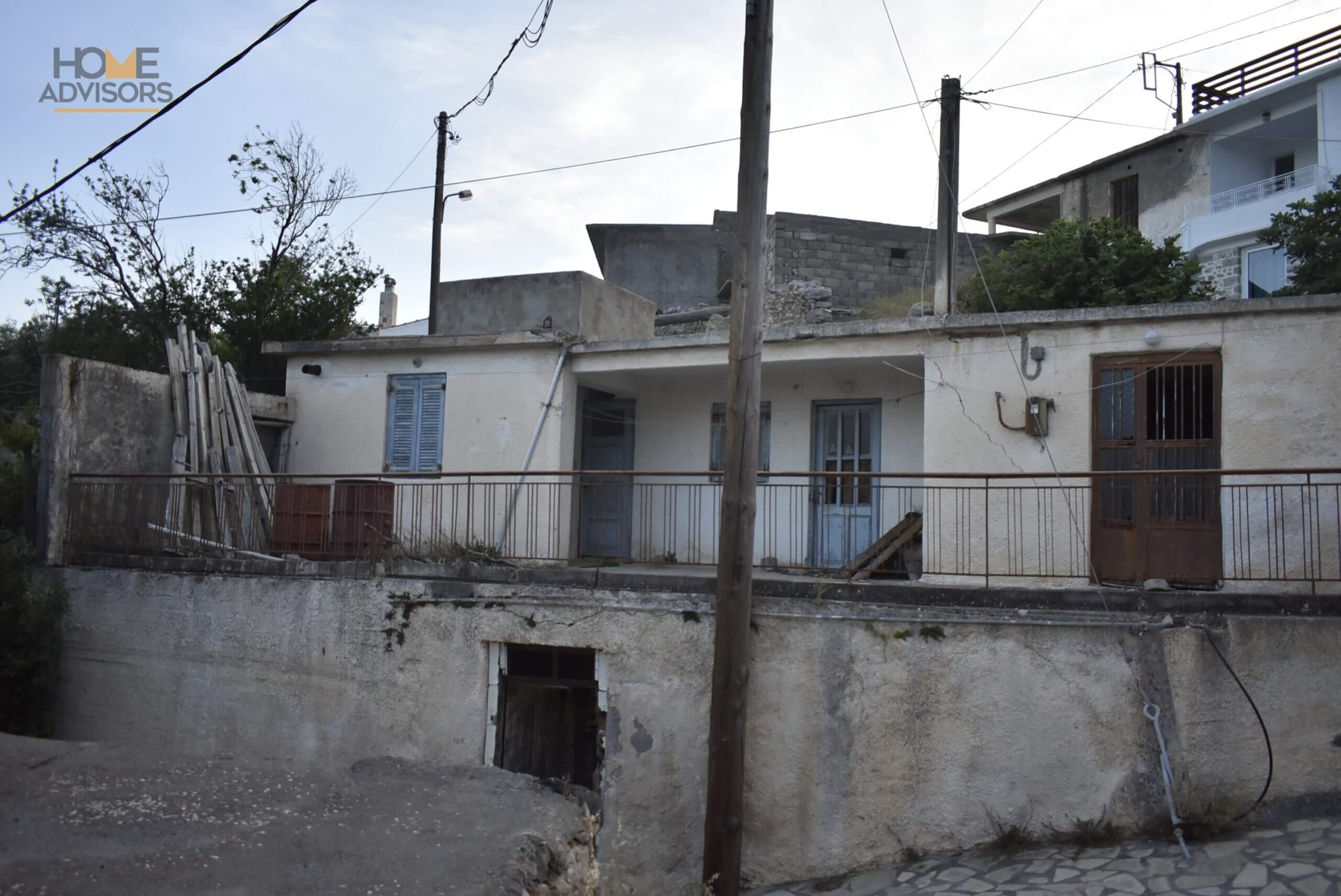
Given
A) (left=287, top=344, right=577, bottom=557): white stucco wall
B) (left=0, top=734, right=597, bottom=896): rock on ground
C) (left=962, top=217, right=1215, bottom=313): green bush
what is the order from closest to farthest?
(left=0, top=734, right=597, bottom=896): rock on ground < (left=287, top=344, right=577, bottom=557): white stucco wall < (left=962, top=217, right=1215, bottom=313): green bush

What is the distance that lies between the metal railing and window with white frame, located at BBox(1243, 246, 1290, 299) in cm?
111

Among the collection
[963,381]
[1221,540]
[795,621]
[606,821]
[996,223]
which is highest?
[996,223]

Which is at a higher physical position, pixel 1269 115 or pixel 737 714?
pixel 1269 115

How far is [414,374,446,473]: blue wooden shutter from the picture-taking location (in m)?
13.4

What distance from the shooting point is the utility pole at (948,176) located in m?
15.6

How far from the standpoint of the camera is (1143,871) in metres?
7.48

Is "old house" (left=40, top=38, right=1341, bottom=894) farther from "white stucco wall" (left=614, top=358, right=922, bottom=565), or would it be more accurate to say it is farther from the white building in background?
the white building in background

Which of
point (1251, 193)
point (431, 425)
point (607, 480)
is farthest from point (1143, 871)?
point (1251, 193)

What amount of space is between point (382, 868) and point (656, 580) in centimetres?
532

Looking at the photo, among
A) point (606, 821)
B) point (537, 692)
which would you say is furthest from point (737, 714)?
point (537, 692)

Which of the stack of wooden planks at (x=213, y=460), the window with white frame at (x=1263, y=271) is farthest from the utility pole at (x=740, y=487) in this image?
the window with white frame at (x=1263, y=271)

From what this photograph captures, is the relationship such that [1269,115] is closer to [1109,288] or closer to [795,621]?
[1109,288]

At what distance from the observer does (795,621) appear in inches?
348

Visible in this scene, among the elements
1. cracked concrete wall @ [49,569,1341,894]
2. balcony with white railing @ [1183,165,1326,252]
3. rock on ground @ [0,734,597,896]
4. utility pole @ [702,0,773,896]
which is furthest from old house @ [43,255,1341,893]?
balcony with white railing @ [1183,165,1326,252]
